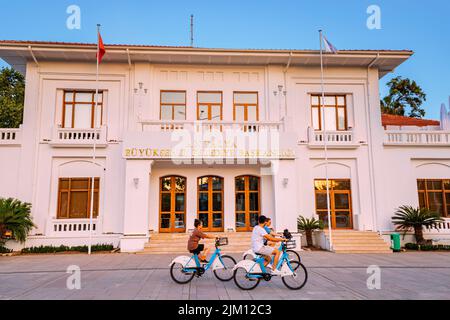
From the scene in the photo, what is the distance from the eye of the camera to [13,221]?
1366 centimetres

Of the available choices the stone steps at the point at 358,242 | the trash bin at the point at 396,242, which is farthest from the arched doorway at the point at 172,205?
the trash bin at the point at 396,242

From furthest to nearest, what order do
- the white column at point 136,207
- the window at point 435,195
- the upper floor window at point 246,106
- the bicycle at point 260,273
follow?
the upper floor window at point 246,106
the window at point 435,195
the white column at point 136,207
the bicycle at point 260,273

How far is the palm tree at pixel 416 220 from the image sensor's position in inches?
592

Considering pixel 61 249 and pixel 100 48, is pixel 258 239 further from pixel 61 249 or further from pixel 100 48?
pixel 100 48

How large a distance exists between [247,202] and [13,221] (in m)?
10.3

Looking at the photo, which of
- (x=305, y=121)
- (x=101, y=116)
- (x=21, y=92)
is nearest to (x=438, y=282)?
(x=305, y=121)

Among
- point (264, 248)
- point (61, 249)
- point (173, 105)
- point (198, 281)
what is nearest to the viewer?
point (264, 248)

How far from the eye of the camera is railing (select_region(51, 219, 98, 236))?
14969mm

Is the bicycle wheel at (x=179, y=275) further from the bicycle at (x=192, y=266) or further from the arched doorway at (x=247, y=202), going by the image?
the arched doorway at (x=247, y=202)

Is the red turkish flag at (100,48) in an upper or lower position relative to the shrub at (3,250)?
upper

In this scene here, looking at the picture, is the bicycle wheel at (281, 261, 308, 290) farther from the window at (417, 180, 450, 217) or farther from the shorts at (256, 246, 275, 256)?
the window at (417, 180, 450, 217)

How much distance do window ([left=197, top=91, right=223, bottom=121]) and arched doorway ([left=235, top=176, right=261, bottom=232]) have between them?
3.46 metres

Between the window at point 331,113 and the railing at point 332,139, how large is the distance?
23.7 inches

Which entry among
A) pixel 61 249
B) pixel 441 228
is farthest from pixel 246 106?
pixel 441 228
